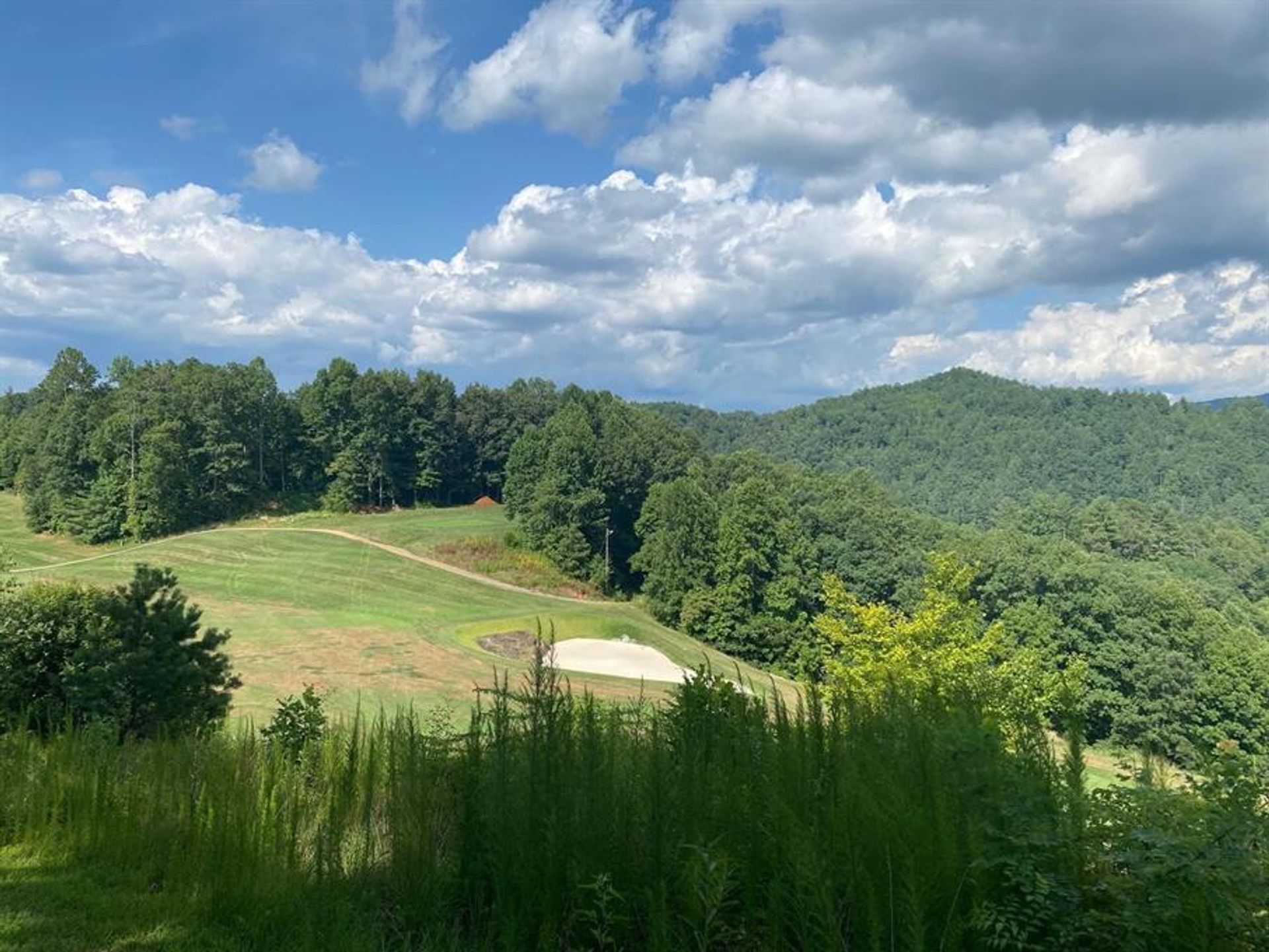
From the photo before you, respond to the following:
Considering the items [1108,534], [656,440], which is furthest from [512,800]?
[1108,534]

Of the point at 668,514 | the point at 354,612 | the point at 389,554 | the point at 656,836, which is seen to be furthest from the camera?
the point at 668,514

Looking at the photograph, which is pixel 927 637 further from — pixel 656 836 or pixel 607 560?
pixel 607 560

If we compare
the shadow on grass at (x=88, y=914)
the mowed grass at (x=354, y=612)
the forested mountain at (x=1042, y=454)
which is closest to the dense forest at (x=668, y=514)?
the mowed grass at (x=354, y=612)

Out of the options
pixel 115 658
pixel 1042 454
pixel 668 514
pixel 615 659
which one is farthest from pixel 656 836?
pixel 1042 454

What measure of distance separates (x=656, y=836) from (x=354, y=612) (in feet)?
130

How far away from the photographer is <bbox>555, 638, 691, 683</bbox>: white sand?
34812mm

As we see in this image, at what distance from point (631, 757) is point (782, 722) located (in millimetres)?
771

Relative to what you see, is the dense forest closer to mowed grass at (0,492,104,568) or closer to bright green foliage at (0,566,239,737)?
mowed grass at (0,492,104,568)

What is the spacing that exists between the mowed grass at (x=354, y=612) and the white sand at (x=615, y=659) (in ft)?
4.43

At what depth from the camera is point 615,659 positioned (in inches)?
1452

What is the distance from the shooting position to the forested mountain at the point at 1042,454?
157 metres

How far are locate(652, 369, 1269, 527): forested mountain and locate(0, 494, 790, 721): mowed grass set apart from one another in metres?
114

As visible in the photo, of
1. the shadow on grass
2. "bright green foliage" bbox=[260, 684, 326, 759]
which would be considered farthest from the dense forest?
the shadow on grass

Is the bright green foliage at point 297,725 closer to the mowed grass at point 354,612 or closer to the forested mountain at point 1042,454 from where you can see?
the mowed grass at point 354,612
